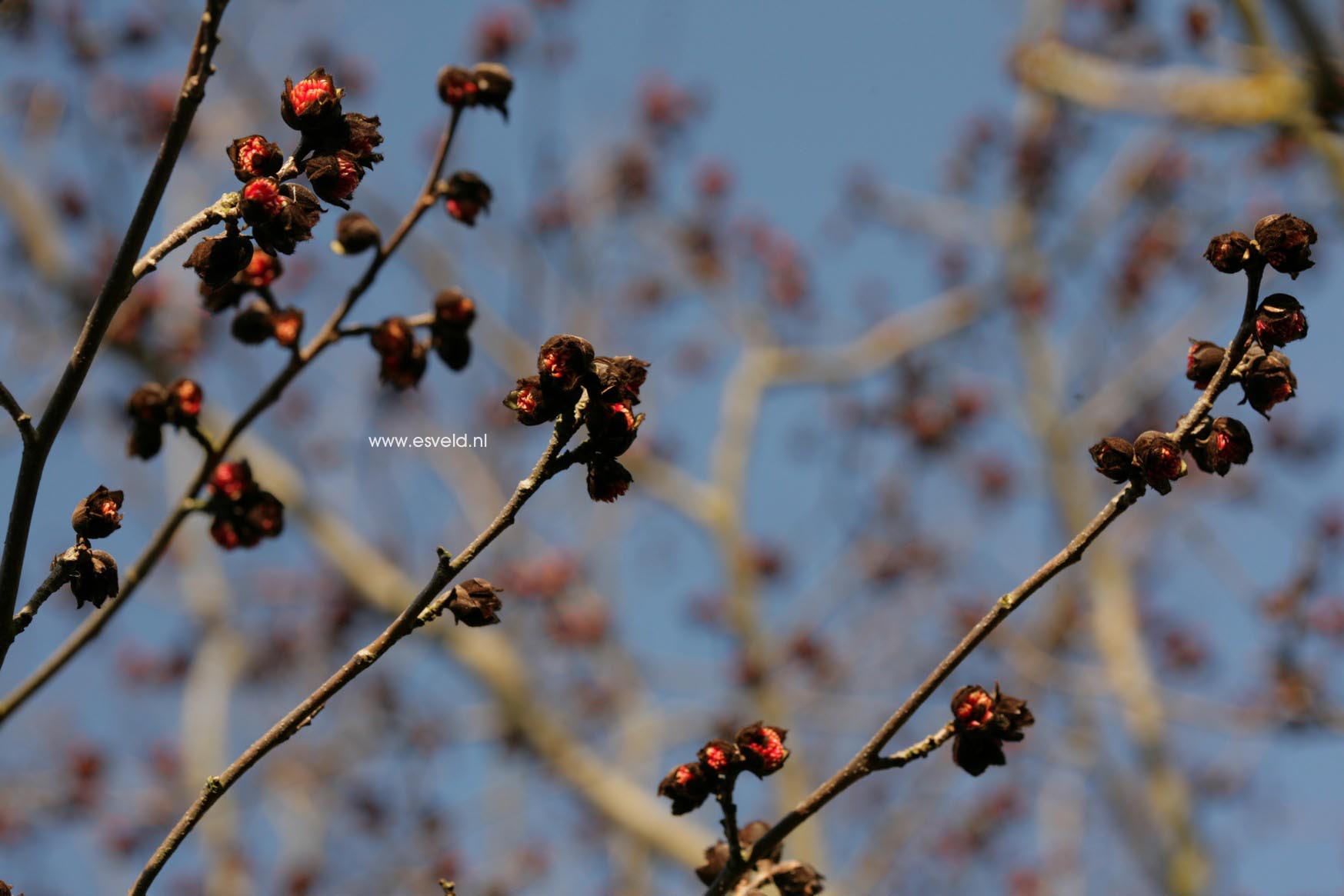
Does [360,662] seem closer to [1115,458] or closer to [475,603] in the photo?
[475,603]

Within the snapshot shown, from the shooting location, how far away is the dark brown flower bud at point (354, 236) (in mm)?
2504

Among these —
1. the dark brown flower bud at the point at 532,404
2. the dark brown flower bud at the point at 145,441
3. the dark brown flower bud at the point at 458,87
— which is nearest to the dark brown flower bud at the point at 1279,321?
the dark brown flower bud at the point at 532,404

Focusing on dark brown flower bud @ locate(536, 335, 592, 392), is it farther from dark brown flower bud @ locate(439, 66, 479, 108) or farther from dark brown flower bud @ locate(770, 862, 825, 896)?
dark brown flower bud @ locate(439, 66, 479, 108)

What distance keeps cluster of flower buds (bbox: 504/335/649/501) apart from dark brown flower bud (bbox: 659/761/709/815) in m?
0.50

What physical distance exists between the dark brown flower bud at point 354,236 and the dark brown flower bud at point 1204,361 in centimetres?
162

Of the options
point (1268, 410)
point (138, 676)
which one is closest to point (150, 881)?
point (1268, 410)

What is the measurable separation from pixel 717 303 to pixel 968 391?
187 centimetres

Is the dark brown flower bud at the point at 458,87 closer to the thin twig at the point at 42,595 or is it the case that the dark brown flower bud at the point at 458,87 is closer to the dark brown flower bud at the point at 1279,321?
the thin twig at the point at 42,595

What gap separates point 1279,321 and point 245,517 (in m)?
1.92

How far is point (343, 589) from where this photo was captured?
7477mm

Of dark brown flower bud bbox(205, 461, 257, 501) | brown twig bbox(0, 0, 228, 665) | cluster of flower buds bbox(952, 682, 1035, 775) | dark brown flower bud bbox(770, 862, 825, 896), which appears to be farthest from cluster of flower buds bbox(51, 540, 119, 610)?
cluster of flower buds bbox(952, 682, 1035, 775)

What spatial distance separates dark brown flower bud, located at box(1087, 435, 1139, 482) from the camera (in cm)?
173

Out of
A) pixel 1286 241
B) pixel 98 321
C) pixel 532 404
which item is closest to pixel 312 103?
pixel 98 321

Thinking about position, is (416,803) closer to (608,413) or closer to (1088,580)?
(1088,580)
